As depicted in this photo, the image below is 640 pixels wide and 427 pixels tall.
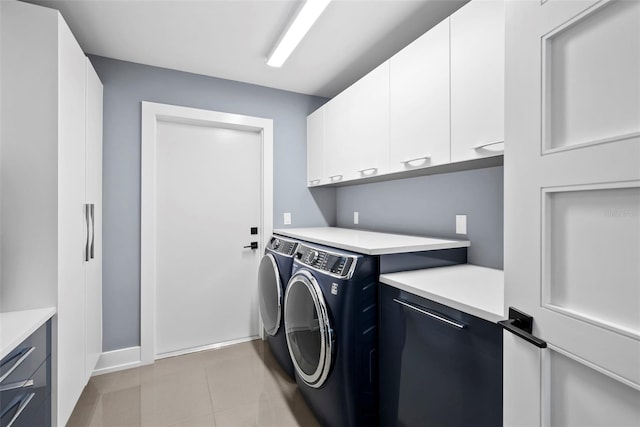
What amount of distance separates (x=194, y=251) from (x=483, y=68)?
8.13ft

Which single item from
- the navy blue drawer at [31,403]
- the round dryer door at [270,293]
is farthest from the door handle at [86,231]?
the round dryer door at [270,293]

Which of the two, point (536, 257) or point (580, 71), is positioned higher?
point (580, 71)

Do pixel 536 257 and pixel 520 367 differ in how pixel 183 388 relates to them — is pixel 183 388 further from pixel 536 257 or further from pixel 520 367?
pixel 536 257

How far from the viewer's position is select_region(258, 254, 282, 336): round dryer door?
2086mm

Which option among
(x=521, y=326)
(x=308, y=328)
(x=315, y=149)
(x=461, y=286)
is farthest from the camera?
(x=315, y=149)

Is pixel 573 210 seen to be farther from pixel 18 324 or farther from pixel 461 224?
pixel 18 324

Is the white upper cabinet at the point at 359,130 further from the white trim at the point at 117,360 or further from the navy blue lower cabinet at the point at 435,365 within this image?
the white trim at the point at 117,360

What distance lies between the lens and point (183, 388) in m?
2.01

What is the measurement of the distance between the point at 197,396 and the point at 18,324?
1155 millimetres

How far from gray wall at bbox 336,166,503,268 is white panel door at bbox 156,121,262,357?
113cm

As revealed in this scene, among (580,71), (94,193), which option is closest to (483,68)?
(580,71)

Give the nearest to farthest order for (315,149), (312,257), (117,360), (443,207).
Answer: (312,257) < (443,207) < (117,360) < (315,149)

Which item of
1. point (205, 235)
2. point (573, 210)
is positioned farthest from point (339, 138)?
Result: point (573, 210)

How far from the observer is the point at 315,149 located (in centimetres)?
277
